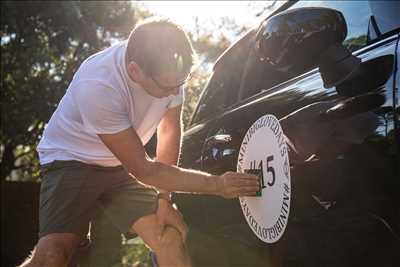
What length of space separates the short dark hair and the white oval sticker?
37cm

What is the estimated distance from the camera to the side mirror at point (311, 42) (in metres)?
1.74

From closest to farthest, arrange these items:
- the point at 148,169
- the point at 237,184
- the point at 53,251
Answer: the point at 237,184 → the point at 148,169 → the point at 53,251

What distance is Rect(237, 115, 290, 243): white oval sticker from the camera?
1.75m

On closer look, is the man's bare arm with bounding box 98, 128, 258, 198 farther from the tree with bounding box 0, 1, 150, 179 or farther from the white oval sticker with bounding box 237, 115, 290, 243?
the tree with bounding box 0, 1, 150, 179

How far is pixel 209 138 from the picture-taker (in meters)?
2.61

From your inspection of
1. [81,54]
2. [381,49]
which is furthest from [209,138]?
[81,54]

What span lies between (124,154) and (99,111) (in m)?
0.19

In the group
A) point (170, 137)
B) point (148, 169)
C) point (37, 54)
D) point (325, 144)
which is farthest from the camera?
point (37, 54)

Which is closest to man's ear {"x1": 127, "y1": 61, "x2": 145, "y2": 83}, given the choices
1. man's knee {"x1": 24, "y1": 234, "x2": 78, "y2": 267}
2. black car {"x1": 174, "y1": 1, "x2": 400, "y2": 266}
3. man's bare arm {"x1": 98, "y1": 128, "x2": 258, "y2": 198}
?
man's bare arm {"x1": 98, "y1": 128, "x2": 258, "y2": 198}

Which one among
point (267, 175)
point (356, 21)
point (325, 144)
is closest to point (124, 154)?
point (267, 175)

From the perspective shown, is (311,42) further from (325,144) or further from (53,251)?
(53,251)

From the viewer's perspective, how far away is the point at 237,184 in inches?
74.7

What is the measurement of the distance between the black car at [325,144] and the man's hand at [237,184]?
0.13ft

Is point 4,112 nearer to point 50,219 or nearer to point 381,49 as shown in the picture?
point 50,219
